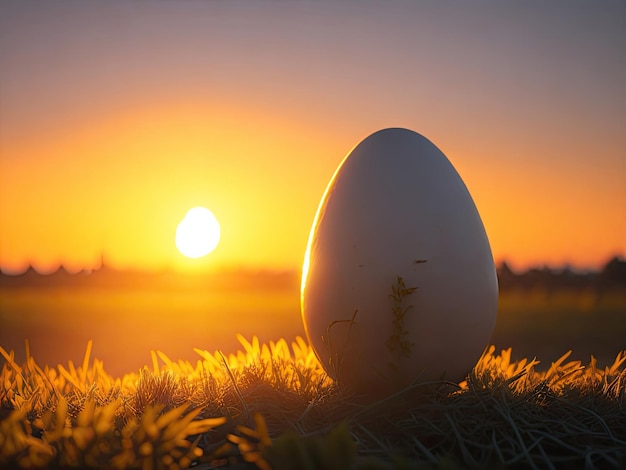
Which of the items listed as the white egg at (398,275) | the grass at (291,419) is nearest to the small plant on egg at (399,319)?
the white egg at (398,275)

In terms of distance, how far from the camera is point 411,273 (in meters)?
4.13

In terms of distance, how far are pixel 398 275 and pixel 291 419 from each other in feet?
4.00

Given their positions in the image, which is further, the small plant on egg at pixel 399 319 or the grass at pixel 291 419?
the small plant on egg at pixel 399 319

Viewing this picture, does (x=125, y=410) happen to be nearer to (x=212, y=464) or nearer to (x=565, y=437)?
(x=212, y=464)

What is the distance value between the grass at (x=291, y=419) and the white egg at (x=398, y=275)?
0.26m

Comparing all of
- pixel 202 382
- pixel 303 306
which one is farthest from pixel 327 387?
pixel 202 382

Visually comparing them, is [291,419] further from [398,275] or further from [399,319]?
[398,275]

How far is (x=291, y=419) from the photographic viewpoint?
404 centimetres

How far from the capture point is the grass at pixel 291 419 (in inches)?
110

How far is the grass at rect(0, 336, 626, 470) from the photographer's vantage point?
280 centimetres

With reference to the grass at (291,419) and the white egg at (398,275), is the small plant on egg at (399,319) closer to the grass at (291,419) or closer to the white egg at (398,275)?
the white egg at (398,275)

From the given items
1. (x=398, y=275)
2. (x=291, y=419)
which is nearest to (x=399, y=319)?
(x=398, y=275)

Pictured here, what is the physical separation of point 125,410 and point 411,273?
217 cm

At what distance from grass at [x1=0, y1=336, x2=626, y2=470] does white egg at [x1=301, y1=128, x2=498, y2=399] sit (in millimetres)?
260
